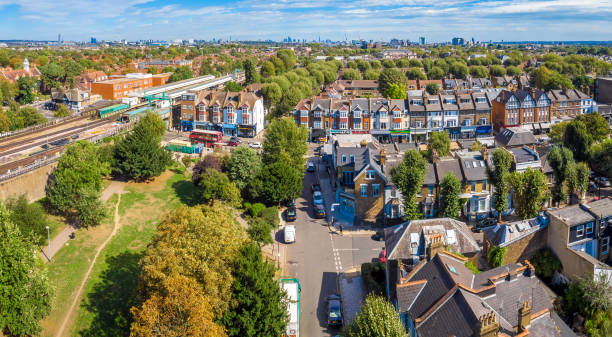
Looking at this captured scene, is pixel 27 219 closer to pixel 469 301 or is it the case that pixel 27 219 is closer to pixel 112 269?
pixel 112 269

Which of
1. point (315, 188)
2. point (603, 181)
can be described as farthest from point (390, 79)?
point (315, 188)

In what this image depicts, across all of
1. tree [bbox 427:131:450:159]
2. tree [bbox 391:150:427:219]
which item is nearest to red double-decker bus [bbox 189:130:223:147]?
tree [bbox 427:131:450:159]

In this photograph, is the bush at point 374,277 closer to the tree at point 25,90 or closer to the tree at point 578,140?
the tree at point 578,140

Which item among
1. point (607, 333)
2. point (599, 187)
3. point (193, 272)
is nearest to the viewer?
point (607, 333)

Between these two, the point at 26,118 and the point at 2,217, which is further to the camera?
the point at 26,118

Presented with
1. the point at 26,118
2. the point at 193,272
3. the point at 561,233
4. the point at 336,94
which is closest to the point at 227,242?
the point at 193,272

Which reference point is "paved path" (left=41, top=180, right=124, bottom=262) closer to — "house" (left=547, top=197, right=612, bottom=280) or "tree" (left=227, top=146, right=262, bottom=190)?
"tree" (left=227, top=146, right=262, bottom=190)

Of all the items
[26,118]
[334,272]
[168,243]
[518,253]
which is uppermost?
[26,118]

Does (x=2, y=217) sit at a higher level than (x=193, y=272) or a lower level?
higher

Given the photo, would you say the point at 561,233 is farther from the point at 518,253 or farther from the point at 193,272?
the point at 193,272
